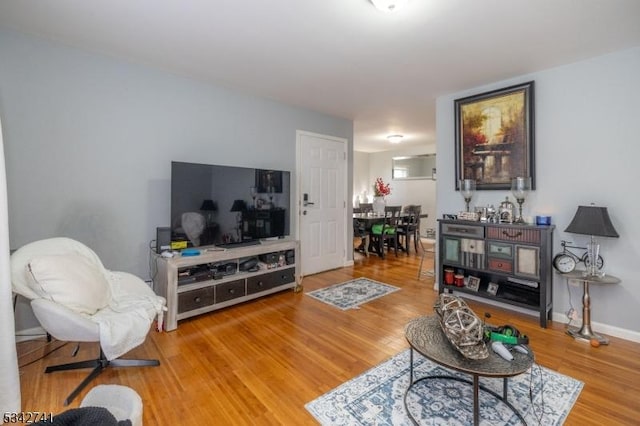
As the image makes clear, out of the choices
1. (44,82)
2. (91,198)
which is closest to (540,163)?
(91,198)

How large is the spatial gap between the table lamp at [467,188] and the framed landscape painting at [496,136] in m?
0.09

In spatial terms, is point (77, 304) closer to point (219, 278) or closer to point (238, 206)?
point (219, 278)

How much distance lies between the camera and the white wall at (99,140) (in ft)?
7.74

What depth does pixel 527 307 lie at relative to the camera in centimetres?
283

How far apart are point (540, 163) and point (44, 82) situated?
14.8 feet

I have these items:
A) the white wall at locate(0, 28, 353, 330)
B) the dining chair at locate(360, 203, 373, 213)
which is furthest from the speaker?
the dining chair at locate(360, 203, 373, 213)

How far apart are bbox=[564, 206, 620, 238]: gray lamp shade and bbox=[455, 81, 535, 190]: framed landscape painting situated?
561 mm

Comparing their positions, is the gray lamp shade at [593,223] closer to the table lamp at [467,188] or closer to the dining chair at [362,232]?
the table lamp at [467,188]

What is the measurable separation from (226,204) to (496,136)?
9.80ft

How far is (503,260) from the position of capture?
2.94 meters

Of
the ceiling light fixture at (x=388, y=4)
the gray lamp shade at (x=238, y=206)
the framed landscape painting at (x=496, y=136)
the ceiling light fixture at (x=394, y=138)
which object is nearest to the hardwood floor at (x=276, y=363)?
the gray lamp shade at (x=238, y=206)

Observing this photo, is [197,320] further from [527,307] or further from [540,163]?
[540,163]

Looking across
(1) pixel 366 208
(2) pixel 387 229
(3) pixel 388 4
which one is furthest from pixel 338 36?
(1) pixel 366 208

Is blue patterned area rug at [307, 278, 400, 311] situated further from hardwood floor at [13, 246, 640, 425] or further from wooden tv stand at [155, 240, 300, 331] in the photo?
wooden tv stand at [155, 240, 300, 331]
